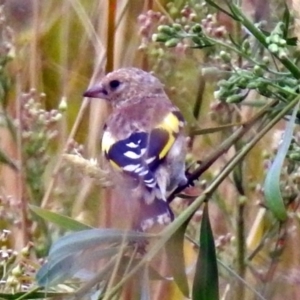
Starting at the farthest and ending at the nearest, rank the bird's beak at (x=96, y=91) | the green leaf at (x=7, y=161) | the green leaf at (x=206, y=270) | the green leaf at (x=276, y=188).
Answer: the bird's beak at (x=96, y=91) → the green leaf at (x=7, y=161) → the green leaf at (x=206, y=270) → the green leaf at (x=276, y=188)

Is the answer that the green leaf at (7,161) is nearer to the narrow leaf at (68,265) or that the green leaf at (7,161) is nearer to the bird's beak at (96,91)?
the bird's beak at (96,91)

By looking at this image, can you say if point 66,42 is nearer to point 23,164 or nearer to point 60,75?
point 60,75

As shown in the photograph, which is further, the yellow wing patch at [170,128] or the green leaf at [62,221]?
the yellow wing patch at [170,128]

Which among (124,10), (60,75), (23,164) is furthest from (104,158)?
(60,75)

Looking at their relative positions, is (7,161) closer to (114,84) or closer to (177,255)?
(114,84)

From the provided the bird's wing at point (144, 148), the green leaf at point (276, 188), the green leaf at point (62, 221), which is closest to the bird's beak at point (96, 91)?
the bird's wing at point (144, 148)

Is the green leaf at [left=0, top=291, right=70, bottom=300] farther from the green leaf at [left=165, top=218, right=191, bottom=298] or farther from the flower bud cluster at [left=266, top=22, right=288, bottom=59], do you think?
the flower bud cluster at [left=266, top=22, right=288, bottom=59]
